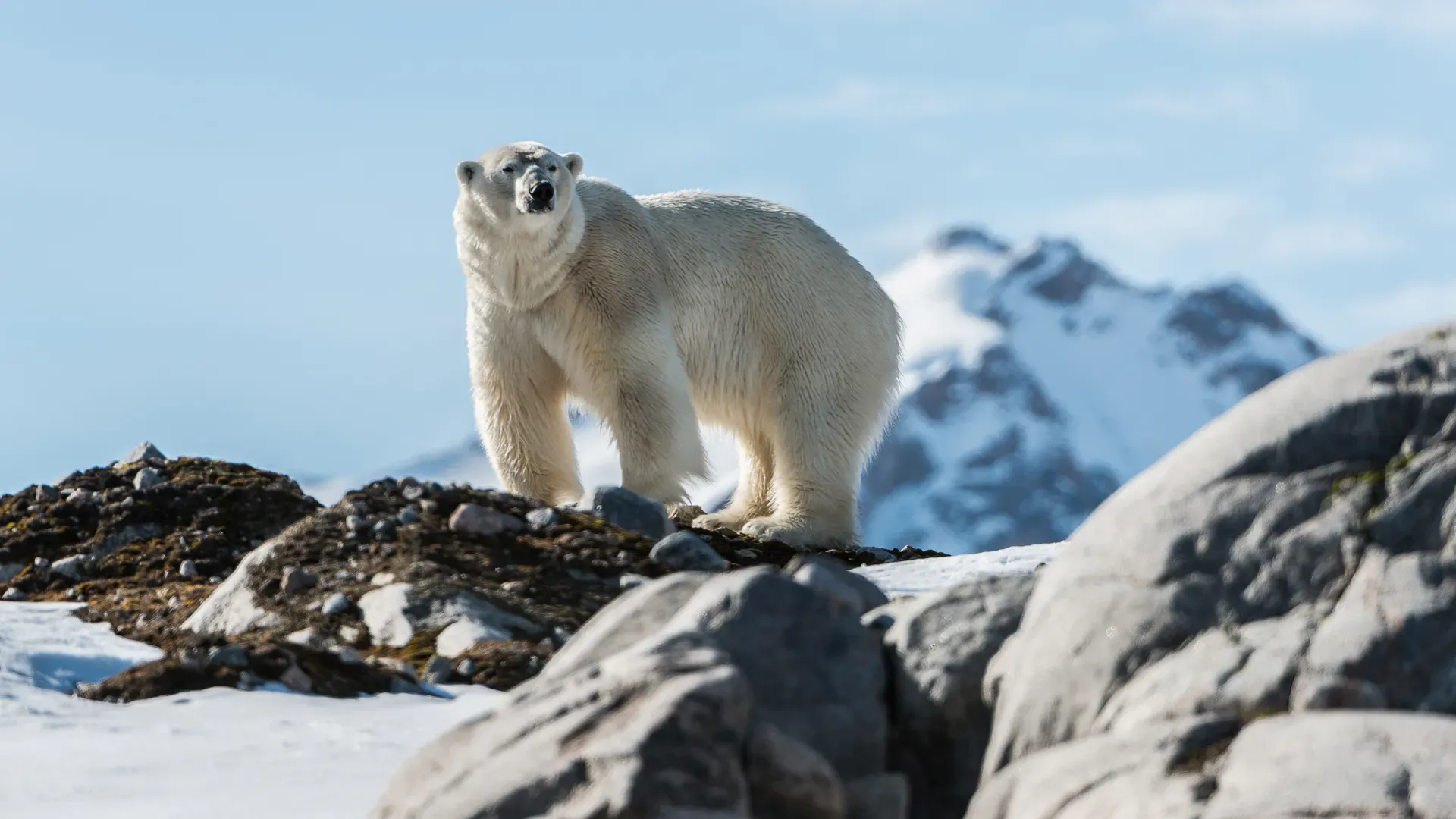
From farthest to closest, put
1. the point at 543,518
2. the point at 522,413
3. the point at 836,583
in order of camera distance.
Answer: the point at 522,413
the point at 543,518
the point at 836,583

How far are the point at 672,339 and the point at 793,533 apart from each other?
1.69m

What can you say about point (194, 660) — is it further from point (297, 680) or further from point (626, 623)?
point (626, 623)

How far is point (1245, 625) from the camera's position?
6332 millimetres

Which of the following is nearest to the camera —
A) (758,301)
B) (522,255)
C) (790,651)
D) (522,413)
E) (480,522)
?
(790,651)

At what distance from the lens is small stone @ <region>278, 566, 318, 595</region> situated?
10.5m

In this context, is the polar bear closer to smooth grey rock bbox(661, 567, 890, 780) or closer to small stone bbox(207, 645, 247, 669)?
small stone bbox(207, 645, 247, 669)

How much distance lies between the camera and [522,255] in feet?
45.5

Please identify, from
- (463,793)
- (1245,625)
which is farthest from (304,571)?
(1245,625)

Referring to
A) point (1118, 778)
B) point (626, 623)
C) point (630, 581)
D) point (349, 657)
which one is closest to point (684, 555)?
point (630, 581)

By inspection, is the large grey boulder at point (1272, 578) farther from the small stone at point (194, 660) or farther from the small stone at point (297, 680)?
the small stone at point (194, 660)

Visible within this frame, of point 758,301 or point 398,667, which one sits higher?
point 758,301

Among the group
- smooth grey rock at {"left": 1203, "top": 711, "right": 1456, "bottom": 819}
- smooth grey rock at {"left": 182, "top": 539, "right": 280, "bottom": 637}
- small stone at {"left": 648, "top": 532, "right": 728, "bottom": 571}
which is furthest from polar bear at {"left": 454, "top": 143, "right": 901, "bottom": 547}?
smooth grey rock at {"left": 1203, "top": 711, "right": 1456, "bottom": 819}

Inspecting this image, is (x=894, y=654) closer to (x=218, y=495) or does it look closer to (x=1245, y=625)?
(x=1245, y=625)

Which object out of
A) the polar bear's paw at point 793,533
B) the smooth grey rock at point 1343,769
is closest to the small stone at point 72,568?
the polar bear's paw at point 793,533
